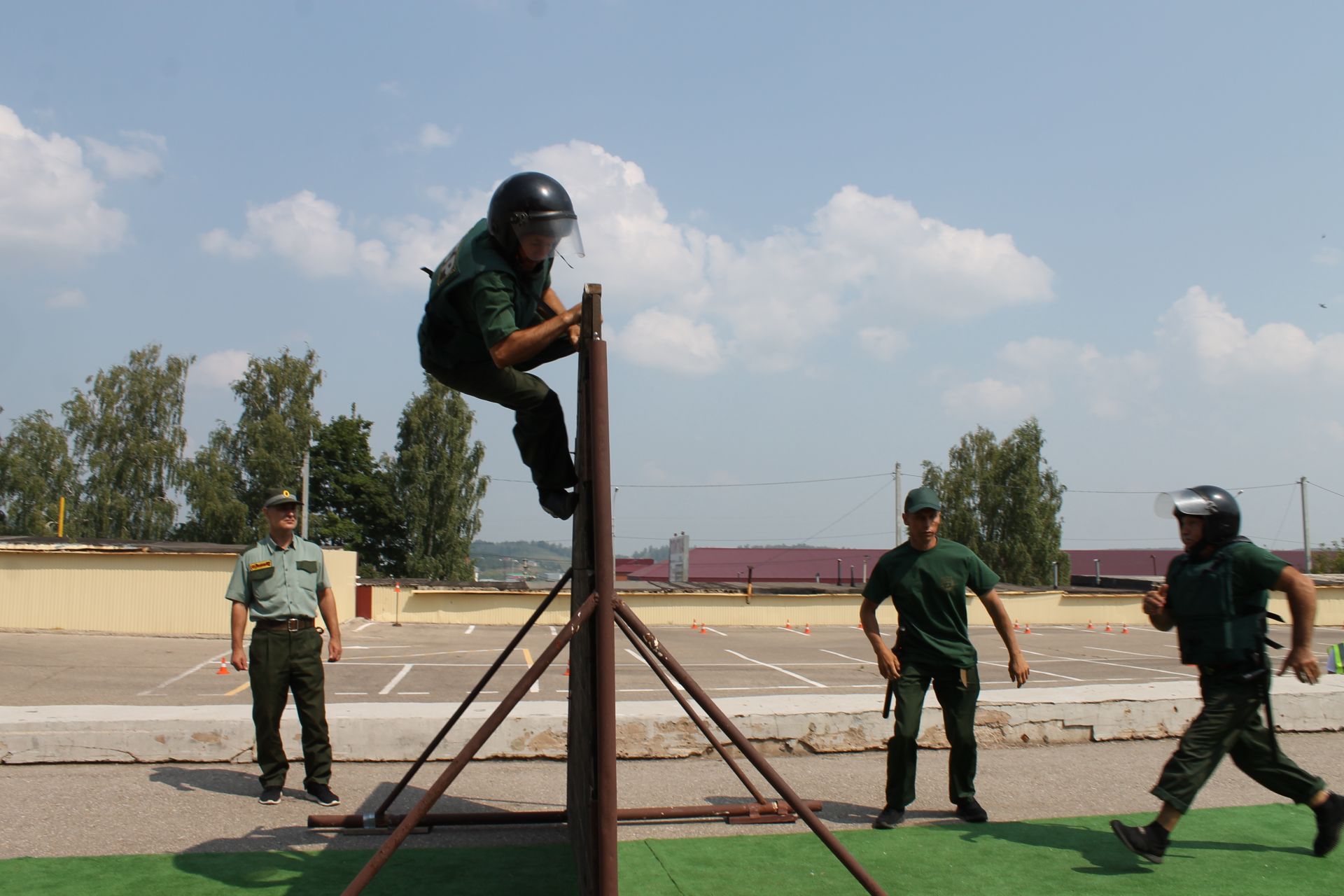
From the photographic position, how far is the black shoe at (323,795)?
521 centimetres

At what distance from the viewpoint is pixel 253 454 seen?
45.9m

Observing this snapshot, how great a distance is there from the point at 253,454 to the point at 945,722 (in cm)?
4680

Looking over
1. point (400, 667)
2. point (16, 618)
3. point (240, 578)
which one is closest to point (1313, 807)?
point (240, 578)

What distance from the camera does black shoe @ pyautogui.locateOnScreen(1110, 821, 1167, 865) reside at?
4164mm

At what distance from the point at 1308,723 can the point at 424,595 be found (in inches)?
1048

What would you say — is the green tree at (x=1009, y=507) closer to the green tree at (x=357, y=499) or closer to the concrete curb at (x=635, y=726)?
the green tree at (x=357, y=499)

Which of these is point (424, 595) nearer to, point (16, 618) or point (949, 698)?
point (16, 618)

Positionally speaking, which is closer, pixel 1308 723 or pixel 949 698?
pixel 949 698

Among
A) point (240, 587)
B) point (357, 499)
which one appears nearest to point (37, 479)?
point (357, 499)

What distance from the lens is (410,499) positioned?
5212cm

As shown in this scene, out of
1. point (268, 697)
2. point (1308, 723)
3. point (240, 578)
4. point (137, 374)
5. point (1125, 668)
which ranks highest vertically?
point (137, 374)

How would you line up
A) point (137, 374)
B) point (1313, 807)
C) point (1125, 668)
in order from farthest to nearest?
point (137, 374) → point (1125, 668) → point (1313, 807)

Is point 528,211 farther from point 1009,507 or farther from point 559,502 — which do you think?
point 1009,507

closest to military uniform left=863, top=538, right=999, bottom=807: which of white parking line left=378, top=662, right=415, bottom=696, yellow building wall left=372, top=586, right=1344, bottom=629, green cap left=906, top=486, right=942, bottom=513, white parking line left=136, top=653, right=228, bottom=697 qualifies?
green cap left=906, top=486, right=942, bottom=513
